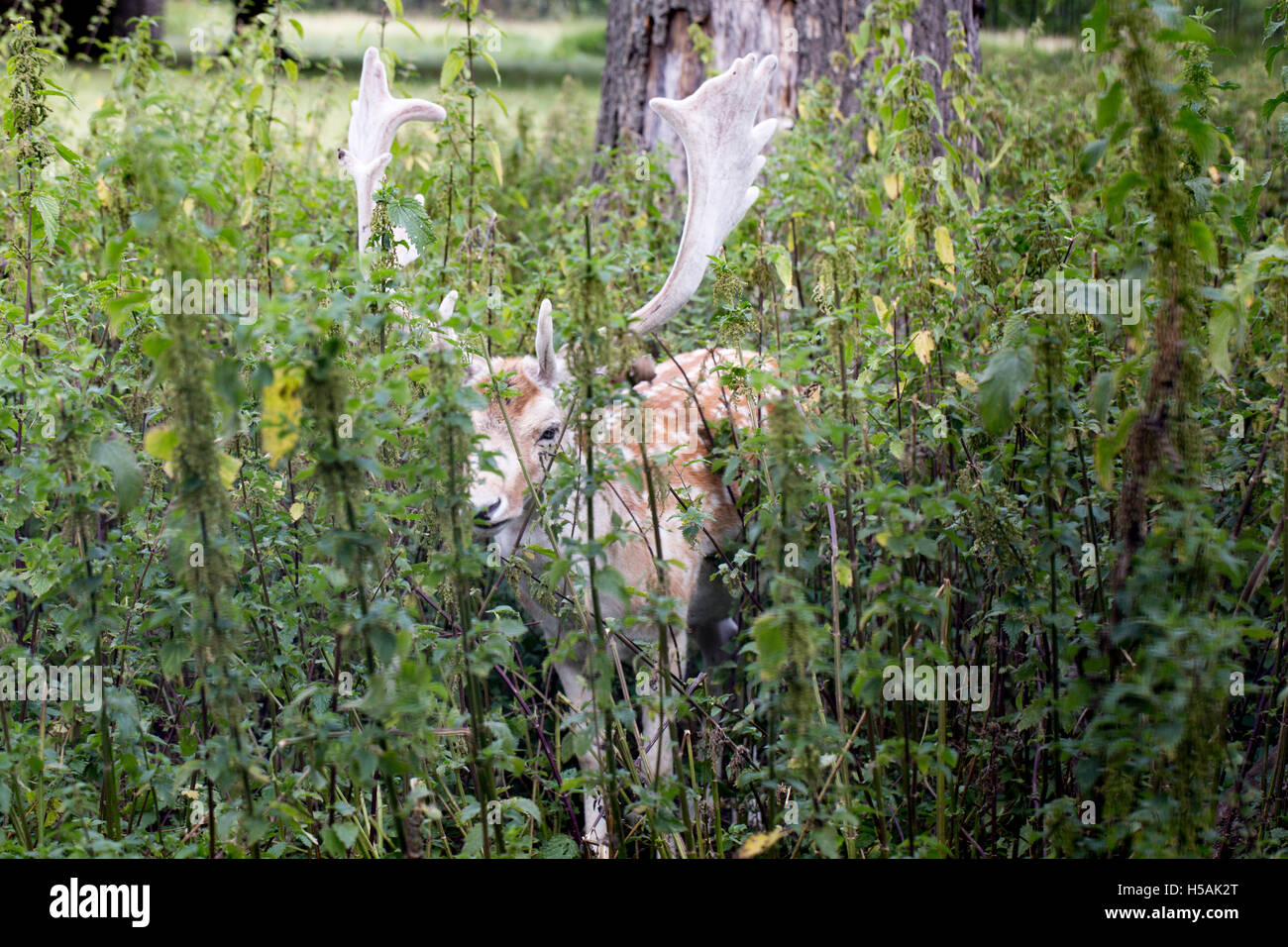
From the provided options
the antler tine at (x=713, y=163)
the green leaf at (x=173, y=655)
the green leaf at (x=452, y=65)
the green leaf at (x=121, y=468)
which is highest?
the green leaf at (x=452, y=65)

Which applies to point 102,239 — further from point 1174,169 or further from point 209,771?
point 1174,169

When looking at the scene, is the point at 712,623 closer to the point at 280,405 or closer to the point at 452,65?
the point at 452,65

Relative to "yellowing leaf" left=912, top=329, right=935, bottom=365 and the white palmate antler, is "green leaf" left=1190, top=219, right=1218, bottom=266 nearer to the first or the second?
"yellowing leaf" left=912, top=329, right=935, bottom=365

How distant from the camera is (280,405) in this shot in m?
1.81

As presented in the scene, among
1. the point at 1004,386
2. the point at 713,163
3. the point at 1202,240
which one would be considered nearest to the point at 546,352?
the point at 713,163

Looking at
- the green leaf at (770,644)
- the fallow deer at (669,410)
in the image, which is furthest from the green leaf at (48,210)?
the green leaf at (770,644)

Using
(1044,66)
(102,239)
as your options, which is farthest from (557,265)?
(1044,66)

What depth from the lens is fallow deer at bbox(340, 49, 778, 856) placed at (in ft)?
10.3

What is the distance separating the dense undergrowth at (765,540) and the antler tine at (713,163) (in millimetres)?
262

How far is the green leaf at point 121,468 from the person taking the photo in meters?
1.92

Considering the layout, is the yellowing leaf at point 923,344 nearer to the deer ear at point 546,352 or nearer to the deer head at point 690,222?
the deer head at point 690,222

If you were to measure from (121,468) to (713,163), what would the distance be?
7.11 ft

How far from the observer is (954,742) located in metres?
2.86
